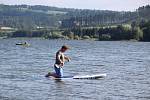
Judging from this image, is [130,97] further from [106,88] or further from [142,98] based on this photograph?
[106,88]

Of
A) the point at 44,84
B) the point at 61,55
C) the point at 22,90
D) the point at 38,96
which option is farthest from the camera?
the point at 61,55

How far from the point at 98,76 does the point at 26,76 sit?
595 centimetres

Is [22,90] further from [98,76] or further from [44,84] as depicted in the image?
[98,76]

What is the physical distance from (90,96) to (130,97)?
2.35 metres

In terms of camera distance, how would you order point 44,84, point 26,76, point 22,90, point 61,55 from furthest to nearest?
1. point 26,76
2. point 61,55
3. point 44,84
4. point 22,90

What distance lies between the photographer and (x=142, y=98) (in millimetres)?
28906

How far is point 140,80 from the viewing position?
3897 centimetres

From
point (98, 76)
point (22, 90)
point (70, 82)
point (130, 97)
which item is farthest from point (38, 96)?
point (98, 76)

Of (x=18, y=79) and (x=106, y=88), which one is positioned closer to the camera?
(x=106, y=88)

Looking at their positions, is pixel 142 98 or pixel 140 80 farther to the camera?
pixel 140 80

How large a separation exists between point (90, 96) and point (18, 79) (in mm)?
10399

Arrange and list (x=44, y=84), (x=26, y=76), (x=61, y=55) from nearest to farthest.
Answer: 1. (x=44, y=84)
2. (x=61, y=55)
3. (x=26, y=76)

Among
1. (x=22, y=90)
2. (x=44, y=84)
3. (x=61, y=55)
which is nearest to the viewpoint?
(x=22, y=90)

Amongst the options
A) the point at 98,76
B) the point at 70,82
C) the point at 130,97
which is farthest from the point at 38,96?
the point at 98,76
